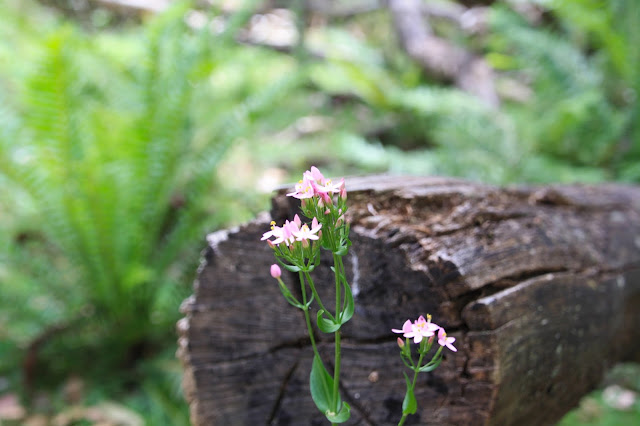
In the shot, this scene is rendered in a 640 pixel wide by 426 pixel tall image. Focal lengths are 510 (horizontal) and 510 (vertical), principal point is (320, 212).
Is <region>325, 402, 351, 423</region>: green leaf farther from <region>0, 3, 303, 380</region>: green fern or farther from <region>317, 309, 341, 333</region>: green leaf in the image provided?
<region>0, 3, 303, 380</region>: green fern

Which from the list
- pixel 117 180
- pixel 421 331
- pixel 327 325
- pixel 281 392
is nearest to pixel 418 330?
pixel 421 331

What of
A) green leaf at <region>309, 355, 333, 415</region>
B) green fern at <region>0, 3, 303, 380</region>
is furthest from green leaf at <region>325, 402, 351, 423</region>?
green fern at <region>0, 3, 303, 380</region>

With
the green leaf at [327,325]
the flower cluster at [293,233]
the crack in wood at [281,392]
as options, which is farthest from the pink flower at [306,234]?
the crack in wood at [281,392]

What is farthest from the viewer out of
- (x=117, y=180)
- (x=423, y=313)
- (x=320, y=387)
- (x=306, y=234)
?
(x=117, y=180)

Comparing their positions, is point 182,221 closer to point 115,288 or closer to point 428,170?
point 115,288

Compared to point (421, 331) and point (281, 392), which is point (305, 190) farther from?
point (281, 392)

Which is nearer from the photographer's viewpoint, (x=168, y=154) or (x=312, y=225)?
(x=312, y=225)
